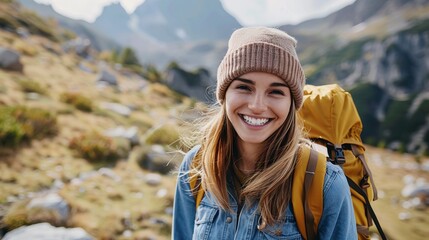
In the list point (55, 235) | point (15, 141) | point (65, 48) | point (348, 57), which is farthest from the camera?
point (348, 57)

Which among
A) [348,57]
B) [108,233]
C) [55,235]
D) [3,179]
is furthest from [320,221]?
[348,57]

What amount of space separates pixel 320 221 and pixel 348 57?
424ft

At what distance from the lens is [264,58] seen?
172 centimetres

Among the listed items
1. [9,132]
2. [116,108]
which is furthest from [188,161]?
→ [116,108]

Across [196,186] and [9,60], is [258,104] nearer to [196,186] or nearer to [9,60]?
[196,186]

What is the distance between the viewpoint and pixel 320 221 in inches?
61.1

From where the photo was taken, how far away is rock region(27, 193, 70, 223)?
4219 mm

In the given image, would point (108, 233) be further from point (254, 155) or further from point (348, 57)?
point (348, 57)

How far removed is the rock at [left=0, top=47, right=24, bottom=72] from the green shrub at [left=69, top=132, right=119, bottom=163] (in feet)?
20.4

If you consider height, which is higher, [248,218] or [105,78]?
[105,78]

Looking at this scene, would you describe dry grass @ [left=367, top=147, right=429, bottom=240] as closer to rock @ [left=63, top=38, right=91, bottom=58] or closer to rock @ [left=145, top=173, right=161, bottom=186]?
rock @ [left=145, top=173, right=161, bottom=186]

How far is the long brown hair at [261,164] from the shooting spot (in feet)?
5.45

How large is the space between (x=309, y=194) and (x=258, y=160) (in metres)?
0.45

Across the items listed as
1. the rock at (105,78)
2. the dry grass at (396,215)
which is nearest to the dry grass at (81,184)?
the dry grass at (396,215)
